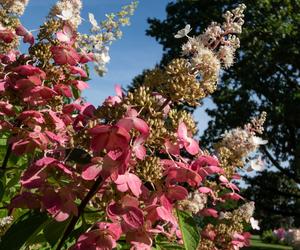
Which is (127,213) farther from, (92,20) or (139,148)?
(92,20)

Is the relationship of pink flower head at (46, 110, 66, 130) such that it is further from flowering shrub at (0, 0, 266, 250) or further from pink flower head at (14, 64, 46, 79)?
pink flower head at (14, 64, 46, 79)

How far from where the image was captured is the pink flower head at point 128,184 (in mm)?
1073

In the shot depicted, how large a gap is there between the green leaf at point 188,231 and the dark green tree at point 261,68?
12.2 metres

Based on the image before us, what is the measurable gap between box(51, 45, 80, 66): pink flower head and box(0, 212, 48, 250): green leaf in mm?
454

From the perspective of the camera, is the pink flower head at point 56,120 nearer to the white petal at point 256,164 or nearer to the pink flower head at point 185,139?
the pink flower head at point 185,139

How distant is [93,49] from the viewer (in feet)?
6.70

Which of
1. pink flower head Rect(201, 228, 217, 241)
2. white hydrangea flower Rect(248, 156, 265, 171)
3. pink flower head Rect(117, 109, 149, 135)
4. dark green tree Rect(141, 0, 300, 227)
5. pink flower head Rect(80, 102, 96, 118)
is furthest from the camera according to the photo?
dark green tree Rect(141, 0, 300, 227)

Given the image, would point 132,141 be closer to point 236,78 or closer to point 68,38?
point 68,38

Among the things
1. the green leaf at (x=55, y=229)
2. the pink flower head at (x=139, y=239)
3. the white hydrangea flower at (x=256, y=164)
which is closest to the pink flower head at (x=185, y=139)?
the pink flower head at (x=139, y=239)

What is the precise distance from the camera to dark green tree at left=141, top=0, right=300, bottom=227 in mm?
13992

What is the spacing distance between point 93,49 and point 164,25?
42.9ft

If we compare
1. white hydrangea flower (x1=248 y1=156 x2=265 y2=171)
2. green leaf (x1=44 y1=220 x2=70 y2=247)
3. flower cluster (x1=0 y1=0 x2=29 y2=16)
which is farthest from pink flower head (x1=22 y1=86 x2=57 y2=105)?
white hydrangea flower (x1=248 y1=156 x2=265 y2=171)

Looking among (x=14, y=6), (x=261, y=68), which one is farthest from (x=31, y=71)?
(x=261, y=68)

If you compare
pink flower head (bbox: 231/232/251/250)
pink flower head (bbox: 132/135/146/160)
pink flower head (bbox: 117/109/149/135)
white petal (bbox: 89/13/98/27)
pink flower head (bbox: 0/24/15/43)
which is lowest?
pink flower head (bbox: 132/135/146/160)
